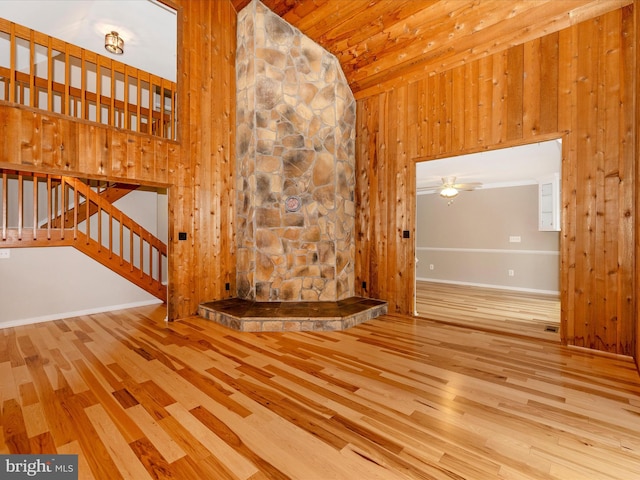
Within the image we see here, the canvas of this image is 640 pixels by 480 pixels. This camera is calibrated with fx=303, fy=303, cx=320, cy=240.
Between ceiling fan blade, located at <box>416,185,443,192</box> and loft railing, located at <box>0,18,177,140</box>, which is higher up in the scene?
loft railing, located at <box>0,18,177,140</box>

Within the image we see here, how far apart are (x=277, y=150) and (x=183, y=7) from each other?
2146 mm

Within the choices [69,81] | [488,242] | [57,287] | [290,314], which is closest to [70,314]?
[57,287]

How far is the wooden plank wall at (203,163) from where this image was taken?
3.91 m

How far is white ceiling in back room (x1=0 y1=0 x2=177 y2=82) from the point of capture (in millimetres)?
3971

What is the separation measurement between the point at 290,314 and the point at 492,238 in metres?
5.71

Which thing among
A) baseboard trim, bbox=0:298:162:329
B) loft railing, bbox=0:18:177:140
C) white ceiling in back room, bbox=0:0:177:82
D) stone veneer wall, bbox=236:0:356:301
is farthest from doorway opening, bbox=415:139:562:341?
white ceiling in back room, bbox=0:0:177:82

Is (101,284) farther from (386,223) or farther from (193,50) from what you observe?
(386,223)

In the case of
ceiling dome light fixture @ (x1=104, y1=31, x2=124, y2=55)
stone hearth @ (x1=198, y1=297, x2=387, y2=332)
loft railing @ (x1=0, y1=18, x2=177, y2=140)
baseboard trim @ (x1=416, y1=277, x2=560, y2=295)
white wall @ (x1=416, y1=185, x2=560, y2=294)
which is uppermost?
ceiling dome light fixture @ (x1=104, y1=31, x2=124, y2=55)

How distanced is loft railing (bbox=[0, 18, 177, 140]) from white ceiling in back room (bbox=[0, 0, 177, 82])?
12.1 inches

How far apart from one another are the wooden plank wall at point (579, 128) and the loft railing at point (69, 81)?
369 centimetres

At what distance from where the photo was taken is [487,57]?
340 centimetres

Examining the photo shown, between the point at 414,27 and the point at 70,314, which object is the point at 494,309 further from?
the point at 70,314

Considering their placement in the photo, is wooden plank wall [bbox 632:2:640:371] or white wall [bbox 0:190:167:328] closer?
wooden plank wall [bbox 632:2:640:371]

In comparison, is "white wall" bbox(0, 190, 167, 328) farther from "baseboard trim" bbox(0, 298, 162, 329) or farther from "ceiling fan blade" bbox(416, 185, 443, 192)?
"ceiling fan blade" bbox(416, 185, 443, 192)
